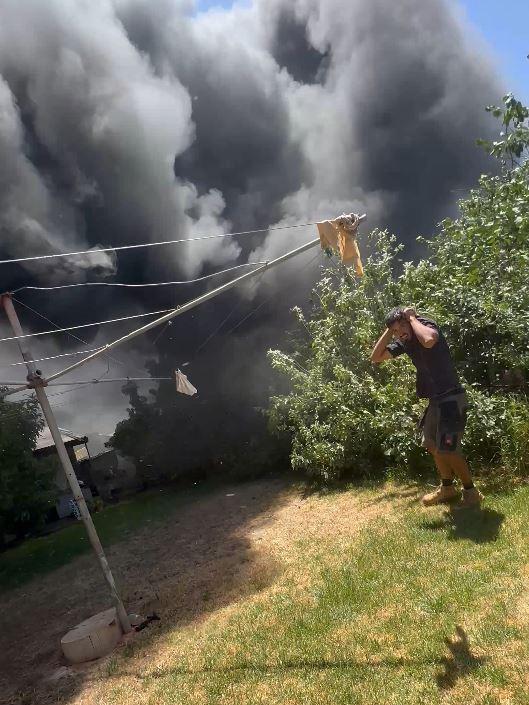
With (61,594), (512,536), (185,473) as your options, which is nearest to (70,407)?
(185,473)

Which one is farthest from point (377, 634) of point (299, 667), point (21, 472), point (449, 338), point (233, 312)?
point (233, 312)

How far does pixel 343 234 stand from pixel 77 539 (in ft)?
36.1

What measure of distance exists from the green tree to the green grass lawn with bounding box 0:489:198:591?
2.69 feet

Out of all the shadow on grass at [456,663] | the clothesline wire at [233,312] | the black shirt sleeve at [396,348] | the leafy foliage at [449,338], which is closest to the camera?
the shadow on grass at [456,663]

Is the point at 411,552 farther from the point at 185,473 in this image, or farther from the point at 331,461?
the point at 185,473

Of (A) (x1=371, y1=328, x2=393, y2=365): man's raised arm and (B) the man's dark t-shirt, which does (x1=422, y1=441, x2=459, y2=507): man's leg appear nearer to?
(B) the man's dark t-shirt

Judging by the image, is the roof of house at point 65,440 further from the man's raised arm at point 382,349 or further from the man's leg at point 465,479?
the man's leg at point 465,479

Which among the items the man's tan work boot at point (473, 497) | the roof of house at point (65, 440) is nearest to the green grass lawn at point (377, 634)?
the man's tan work boot at point (473, 497)

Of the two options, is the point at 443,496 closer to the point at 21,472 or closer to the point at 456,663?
the point at 456,663

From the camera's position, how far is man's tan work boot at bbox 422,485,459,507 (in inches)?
242

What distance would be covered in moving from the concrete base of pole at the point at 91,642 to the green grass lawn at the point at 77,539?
5471mm

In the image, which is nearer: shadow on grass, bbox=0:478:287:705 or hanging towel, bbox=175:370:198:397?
shadow on grass, bbox=0:478:287:705

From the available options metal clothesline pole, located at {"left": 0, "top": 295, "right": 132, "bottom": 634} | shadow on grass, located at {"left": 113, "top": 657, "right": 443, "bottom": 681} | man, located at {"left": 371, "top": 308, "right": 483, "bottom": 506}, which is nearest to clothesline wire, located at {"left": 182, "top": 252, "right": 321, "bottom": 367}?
man, located at {"left": 371, "top": 308, "right": 483, "bottom": 506}

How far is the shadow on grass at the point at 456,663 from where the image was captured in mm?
3277
